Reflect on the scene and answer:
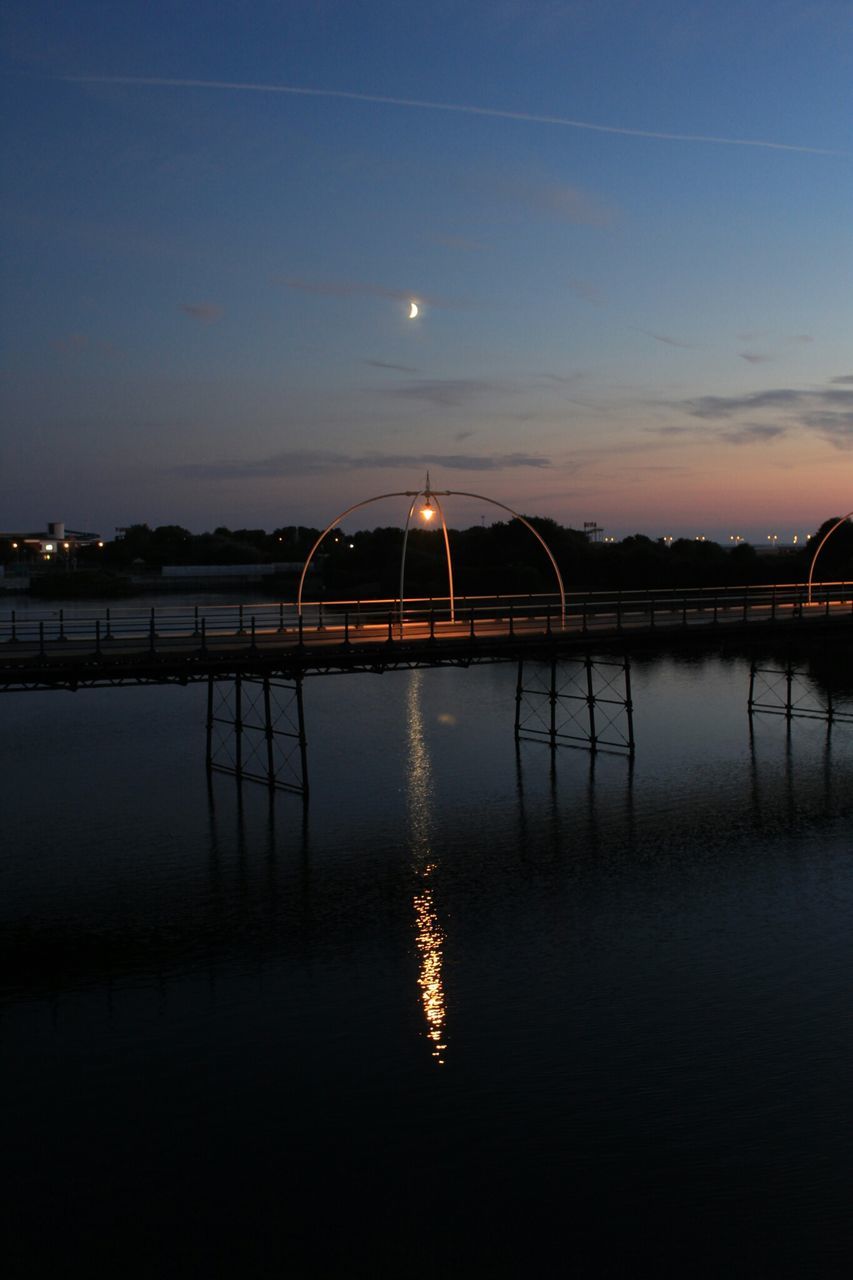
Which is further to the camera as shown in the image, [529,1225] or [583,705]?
[583,705]

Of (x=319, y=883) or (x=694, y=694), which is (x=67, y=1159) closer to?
(x=319, y=883)

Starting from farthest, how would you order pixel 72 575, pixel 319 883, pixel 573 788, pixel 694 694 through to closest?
pixel 72 575
pixel 694 694
pixel 573 788
pixel 319 883

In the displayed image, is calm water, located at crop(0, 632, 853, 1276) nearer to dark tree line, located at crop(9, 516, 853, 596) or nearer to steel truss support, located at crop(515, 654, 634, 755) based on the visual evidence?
steel truss support, located at crop(515, 654, 634, 755)

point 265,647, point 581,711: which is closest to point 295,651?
point 265,647

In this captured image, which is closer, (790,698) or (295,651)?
(295,651)

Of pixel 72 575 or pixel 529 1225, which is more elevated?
pixel 72 575

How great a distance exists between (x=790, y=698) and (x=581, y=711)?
1080 cm

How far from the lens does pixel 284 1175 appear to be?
60.3 feet

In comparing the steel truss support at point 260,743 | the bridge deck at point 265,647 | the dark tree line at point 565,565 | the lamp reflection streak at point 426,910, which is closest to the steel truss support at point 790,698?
the bridge deck at point 265,647

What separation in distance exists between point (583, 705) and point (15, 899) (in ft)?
134

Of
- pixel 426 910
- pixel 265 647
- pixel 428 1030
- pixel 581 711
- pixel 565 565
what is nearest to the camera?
pixel 428 1030

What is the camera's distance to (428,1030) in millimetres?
23172

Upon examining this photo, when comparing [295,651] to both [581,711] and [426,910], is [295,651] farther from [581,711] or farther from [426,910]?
[581,711]

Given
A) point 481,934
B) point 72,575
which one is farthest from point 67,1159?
point 72,575
